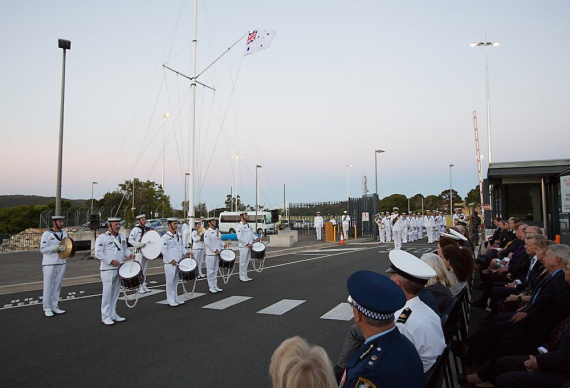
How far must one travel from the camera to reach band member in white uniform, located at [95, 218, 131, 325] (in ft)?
27.0

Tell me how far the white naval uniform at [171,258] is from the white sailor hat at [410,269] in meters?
7.38

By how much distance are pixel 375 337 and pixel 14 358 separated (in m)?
5.96

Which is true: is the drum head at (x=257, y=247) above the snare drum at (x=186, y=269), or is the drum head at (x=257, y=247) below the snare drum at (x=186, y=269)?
above

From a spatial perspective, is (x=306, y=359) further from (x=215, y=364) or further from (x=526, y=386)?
(x=215, y=364)

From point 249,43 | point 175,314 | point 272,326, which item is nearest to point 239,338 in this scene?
point 272,326

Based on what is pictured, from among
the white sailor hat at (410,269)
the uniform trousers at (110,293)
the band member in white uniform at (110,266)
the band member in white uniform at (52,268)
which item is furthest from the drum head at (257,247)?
the white sailor hat at (410,269)

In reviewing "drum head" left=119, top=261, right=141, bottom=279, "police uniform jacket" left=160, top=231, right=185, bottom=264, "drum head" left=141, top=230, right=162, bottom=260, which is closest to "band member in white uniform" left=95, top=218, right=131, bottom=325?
"drum head" left=119, top=261, right=141, bottom=279

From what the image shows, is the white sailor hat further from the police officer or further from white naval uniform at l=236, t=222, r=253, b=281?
white naval uniform at l=236, t=222, r=253, b=281

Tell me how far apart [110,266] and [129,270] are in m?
0.44

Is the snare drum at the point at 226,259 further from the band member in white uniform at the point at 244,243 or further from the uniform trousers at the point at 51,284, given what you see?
the uniform trousers at the point at 51,284

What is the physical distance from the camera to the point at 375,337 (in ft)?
8.06

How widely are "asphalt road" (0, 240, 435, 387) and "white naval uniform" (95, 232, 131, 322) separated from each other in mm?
346

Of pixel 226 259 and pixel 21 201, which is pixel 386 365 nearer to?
pixel 226 259

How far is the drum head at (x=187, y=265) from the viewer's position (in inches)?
390
